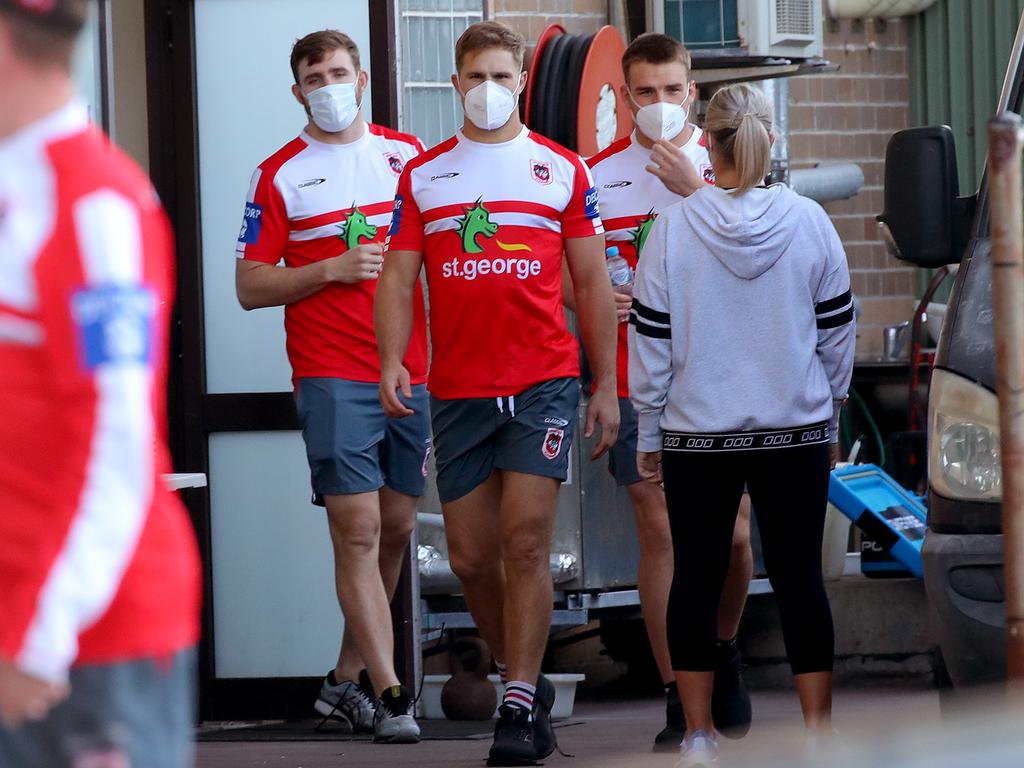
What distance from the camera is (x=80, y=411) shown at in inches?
89.4

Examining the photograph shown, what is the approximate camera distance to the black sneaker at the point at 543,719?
5.78 metres

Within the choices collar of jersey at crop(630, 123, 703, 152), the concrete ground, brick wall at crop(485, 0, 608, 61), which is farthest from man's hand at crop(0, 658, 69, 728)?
brick wall at crop(485, 0, 608, 61)

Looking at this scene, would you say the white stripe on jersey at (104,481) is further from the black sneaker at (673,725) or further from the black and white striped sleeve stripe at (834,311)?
the black sneaker at (673,725)

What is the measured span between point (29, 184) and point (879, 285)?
37.4ft

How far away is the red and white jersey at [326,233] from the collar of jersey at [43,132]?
13.6 ft

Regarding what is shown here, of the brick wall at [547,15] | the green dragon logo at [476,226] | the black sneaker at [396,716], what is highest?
the brick wall at [547,15]

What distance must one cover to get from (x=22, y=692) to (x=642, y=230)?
4.41 meters

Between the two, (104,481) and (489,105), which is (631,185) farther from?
(104,481)

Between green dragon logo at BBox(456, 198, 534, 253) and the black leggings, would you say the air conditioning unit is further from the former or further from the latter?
the black leggings

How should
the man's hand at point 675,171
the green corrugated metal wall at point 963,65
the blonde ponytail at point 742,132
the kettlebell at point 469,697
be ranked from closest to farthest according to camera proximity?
1. the blonde ponytail at point 742,132
2. the man's hand at point 675,171
3. the kettlebell at point 469,697
4. the green corrugated metal wall at point 963,65

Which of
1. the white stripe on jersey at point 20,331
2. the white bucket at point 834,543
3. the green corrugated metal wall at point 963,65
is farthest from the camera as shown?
the green corrugated metal wall at point 963,65

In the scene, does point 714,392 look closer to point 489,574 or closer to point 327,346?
point 489,574

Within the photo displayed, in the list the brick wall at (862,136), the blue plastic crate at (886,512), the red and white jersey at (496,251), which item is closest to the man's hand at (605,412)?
the red and white jersey at (496,251)

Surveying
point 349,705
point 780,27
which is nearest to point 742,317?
point 349,705
